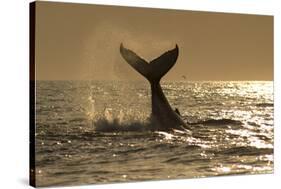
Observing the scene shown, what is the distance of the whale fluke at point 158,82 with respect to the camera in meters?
7.96

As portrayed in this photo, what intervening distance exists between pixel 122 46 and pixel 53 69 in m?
0.79

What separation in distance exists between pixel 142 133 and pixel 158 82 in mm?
549

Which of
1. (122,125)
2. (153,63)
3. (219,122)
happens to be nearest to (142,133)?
(122,125)

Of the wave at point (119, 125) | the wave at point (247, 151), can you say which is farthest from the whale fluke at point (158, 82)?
the wave at point (247, 151)

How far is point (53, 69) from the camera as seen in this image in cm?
743

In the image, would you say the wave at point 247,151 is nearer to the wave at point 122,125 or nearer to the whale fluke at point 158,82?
the whale fluke at point 158,82

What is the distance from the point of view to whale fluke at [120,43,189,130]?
796cm

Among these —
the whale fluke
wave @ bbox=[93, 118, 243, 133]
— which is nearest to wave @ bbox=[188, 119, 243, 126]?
the whale fluke

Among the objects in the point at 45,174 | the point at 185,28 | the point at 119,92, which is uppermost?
the point at 185,28

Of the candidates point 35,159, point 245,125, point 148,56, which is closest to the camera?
point 35,159

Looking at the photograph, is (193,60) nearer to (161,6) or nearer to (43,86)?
(161,6)

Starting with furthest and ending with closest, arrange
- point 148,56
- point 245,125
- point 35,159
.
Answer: point 245,125, point 148,56, point 35,159

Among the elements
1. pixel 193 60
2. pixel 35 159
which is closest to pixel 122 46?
pixel 193 60

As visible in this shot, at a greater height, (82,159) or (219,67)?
(219,67)
